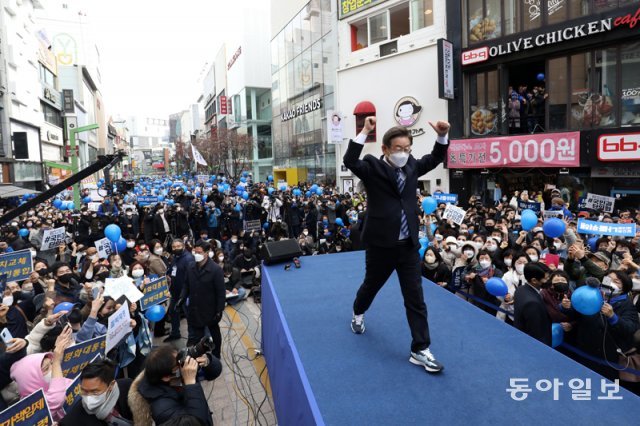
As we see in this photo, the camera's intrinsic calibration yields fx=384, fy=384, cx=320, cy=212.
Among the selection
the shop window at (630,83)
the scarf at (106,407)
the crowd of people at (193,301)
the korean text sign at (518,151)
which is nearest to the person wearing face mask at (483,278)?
the crowd of people at (193,301)

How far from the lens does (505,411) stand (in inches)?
96.6

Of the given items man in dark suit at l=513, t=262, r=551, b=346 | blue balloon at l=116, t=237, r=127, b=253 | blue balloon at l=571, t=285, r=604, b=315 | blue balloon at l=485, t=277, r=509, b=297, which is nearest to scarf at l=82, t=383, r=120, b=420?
man in dark suit at l=513, t=262, r=551, b=346

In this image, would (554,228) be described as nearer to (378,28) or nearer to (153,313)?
(153,313)

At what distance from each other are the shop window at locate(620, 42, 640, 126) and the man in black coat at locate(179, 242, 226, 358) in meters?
15.5

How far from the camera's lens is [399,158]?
118 inches

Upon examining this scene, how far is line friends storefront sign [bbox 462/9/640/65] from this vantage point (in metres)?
13.3

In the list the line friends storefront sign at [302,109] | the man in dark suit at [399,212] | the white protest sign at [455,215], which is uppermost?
the line friends storefront sign at [302,109]

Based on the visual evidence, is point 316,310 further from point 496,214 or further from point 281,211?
point 281,211

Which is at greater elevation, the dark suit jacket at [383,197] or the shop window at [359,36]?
the shop window at [359,36]

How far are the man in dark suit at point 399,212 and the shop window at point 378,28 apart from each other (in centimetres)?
→ 2134

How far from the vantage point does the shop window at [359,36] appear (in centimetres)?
2359

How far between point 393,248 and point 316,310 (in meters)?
1.40

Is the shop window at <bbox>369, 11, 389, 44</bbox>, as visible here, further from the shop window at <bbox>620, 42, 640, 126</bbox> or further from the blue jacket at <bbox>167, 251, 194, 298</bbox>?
the blue jacket at <bbox>167, 251, 194, 298</bbox>

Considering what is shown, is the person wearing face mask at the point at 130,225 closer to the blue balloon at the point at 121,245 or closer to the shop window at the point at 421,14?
the blue balloon at the point at 121,245
